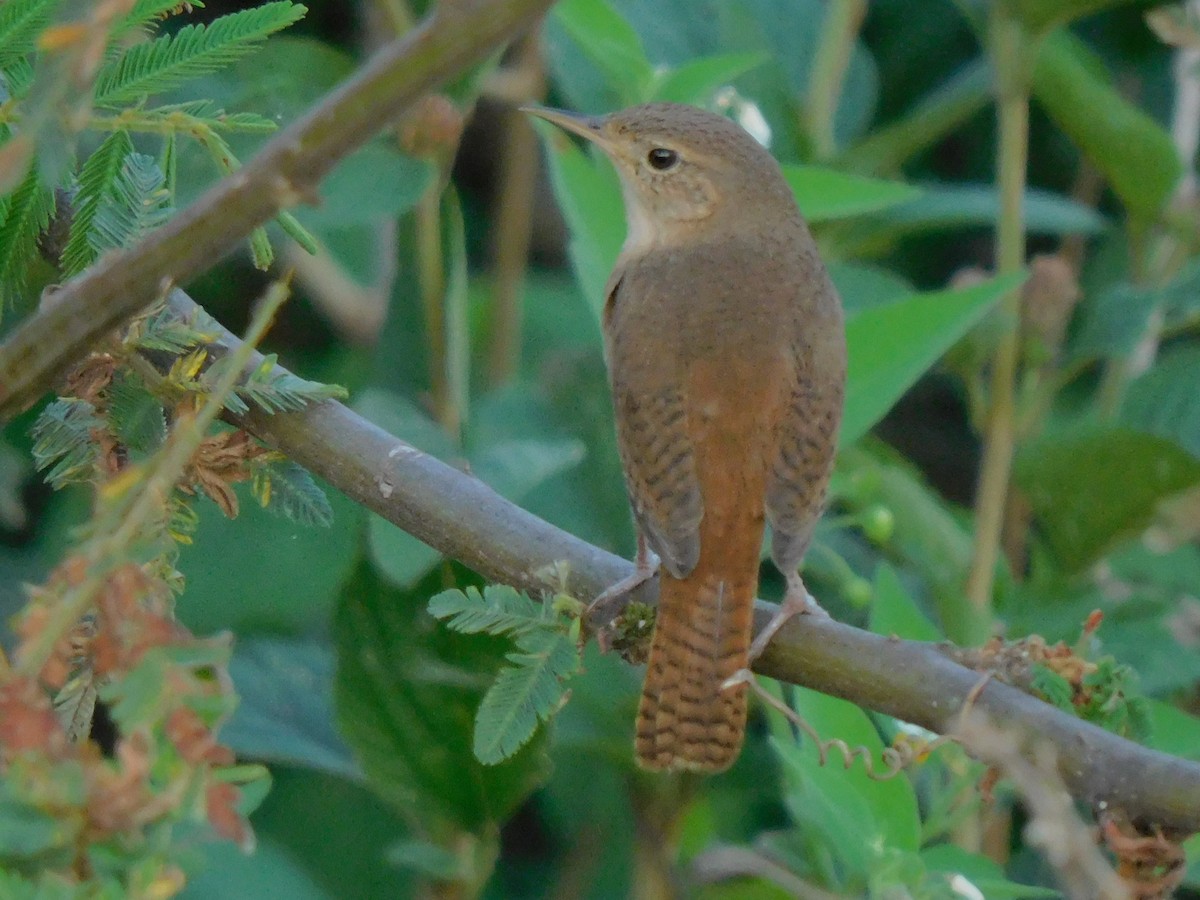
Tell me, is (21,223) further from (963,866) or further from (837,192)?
(837,192)

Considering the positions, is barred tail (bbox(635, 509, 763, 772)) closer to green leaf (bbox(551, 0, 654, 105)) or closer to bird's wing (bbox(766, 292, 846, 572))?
bird's wing (bbox(766, 292, 846, 572))

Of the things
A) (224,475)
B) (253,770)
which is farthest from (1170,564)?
Result: (253,770)

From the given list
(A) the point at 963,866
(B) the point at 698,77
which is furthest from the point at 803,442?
(B) the point at 698,77

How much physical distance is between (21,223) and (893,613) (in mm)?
1221

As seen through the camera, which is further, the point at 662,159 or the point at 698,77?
the point at 662,159

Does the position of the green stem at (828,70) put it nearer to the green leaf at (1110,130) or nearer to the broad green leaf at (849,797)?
the green leaf at (1110,130)

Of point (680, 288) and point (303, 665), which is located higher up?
point (680, 288)

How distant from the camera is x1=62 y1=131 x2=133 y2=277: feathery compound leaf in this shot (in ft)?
4.54

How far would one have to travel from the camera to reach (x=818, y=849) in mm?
2141

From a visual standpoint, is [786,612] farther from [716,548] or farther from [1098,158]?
[1098,158]

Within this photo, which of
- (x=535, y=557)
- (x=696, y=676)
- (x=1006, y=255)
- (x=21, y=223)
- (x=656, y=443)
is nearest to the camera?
(x=21, y=223)

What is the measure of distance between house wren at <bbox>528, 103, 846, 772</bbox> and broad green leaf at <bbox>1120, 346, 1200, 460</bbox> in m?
0.86

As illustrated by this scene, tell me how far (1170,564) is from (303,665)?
5.53 ft

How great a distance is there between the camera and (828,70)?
3.04 m
